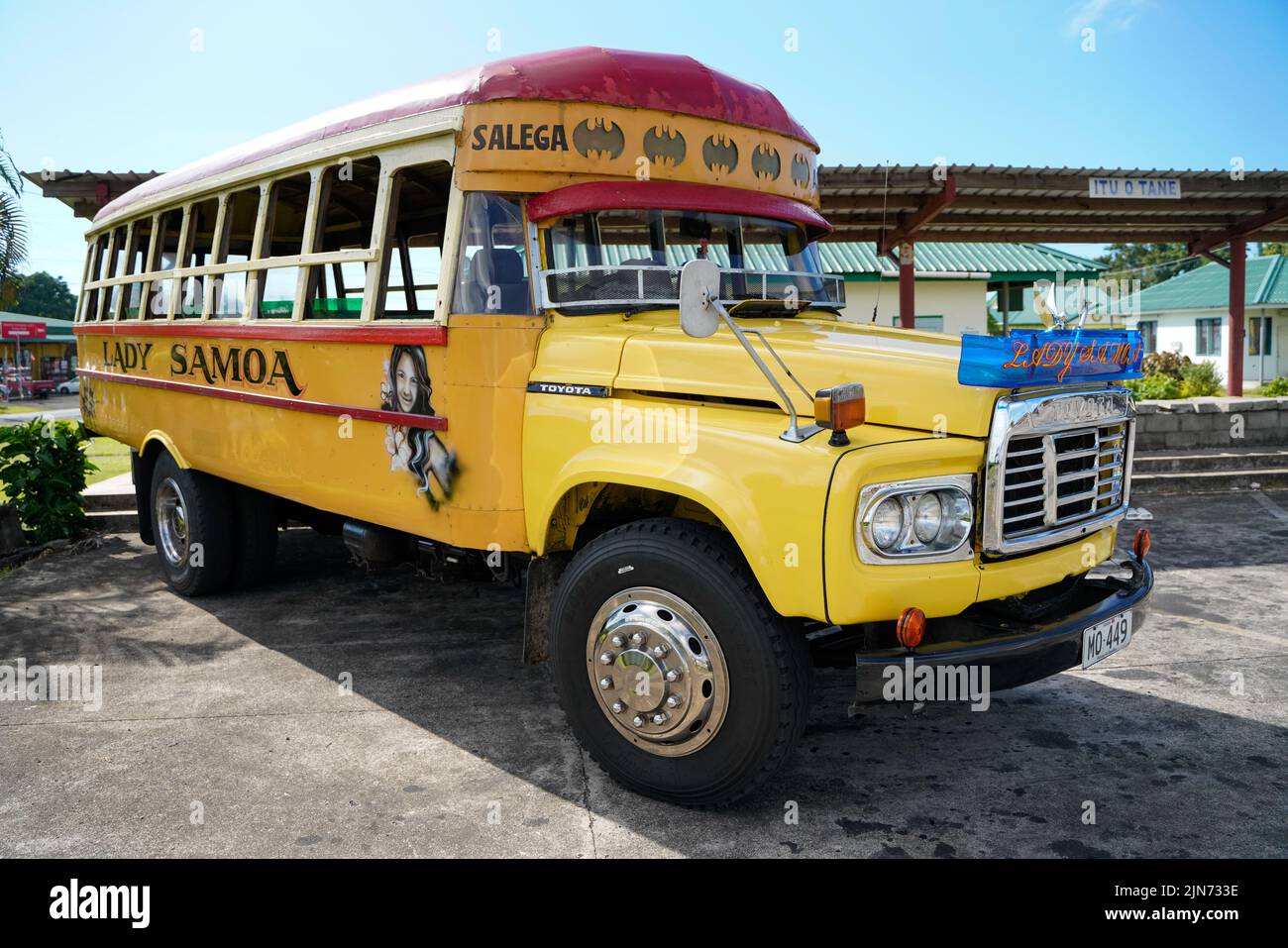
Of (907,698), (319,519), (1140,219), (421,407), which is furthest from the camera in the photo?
(1140,219)

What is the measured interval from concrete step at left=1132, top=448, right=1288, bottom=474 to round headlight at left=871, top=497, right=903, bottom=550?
861 centimetres

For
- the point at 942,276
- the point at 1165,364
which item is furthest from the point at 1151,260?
the point at 942,276

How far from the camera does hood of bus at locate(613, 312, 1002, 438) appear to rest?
3.39 metres

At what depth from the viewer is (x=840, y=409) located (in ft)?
10.6

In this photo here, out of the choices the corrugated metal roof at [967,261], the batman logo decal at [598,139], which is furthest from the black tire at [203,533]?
the corrugated metal roof at [967,261]

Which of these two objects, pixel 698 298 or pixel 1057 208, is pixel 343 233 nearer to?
pixel 698 298

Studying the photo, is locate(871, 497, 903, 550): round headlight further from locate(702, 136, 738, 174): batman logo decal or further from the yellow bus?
locate(702, 136, 738, 174): batman logo decal

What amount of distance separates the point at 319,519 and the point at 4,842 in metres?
3.04

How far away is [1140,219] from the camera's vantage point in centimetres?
1534

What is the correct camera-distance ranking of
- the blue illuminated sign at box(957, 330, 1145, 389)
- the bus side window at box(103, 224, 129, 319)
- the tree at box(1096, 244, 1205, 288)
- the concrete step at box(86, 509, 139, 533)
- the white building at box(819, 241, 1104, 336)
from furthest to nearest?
the tree at box(1096, 244, 1205, 288) < the white building at box(819, 241, 1104, 336) < the concrete step at box(86, 509, 139, 533) < the bus side window at box(103, 224, 129, 319) < the blue illuminated sign at box(957, 330, 1145, 389)

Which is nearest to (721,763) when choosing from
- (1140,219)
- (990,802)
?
(990,802)

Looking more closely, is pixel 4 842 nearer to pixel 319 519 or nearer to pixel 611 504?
pixel 611 504

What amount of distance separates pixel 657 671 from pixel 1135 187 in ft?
38.6

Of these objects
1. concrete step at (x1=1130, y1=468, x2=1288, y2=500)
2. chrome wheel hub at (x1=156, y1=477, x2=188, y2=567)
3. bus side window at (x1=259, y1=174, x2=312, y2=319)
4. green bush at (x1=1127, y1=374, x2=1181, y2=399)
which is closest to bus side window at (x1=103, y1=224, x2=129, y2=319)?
chrome wheel hub at (x1=156, y1=477, x2=188, y2=567)
